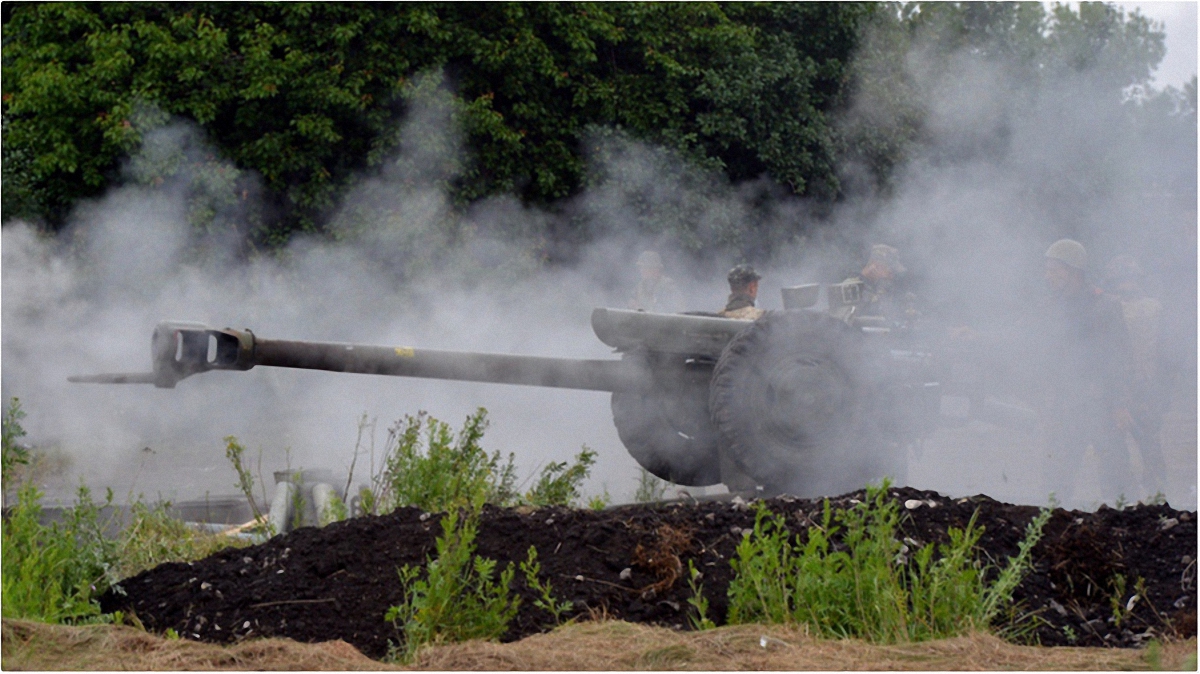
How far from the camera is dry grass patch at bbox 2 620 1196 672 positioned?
352cm

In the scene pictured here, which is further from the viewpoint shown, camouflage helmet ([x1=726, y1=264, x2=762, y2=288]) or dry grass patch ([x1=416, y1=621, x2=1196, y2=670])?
camouflage helmet ([x1=726, y1=264, x2=762, y2=288])

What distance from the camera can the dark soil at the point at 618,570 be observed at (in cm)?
395

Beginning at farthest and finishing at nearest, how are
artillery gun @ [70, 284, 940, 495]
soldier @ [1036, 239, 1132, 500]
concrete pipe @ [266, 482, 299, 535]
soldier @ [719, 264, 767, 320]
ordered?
soldier @ [719, 264, 767, 320] → soldier @ [1036, 239, 1132, 500] → artillery gun @ [70, 284, 940, 495] → concrete pipe @ [266, 482, 299, 535]

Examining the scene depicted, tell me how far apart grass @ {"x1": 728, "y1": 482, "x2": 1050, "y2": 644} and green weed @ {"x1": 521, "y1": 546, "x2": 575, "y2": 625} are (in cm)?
50

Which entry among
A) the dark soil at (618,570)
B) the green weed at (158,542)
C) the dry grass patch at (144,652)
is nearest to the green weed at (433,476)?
the dark soil at (618,570)

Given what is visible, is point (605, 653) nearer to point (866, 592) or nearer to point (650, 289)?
point (866, 592)

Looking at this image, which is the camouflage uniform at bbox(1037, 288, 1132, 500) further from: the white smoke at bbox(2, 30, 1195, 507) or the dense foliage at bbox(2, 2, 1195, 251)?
the dense foliage at bbox(2, 2, 1195, 251)

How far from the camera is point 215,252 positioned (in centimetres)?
1263

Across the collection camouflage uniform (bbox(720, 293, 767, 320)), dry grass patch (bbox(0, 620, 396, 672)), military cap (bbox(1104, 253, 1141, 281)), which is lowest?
dry grass patch (bbox(0, 620, 396, 672))

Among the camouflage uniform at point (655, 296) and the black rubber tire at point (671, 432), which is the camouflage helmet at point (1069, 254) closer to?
the black rubber tire at point (671, 432)

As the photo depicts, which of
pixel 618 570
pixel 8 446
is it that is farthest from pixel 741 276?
pixel 8 446

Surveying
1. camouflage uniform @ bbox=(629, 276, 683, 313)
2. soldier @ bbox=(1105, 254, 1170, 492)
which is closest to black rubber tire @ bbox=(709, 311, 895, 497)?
soldier @ bbox=(1105, 254, 1170, 492)

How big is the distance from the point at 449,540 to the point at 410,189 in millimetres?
9546

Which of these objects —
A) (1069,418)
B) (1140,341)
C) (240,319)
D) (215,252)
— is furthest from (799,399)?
(215,252)
